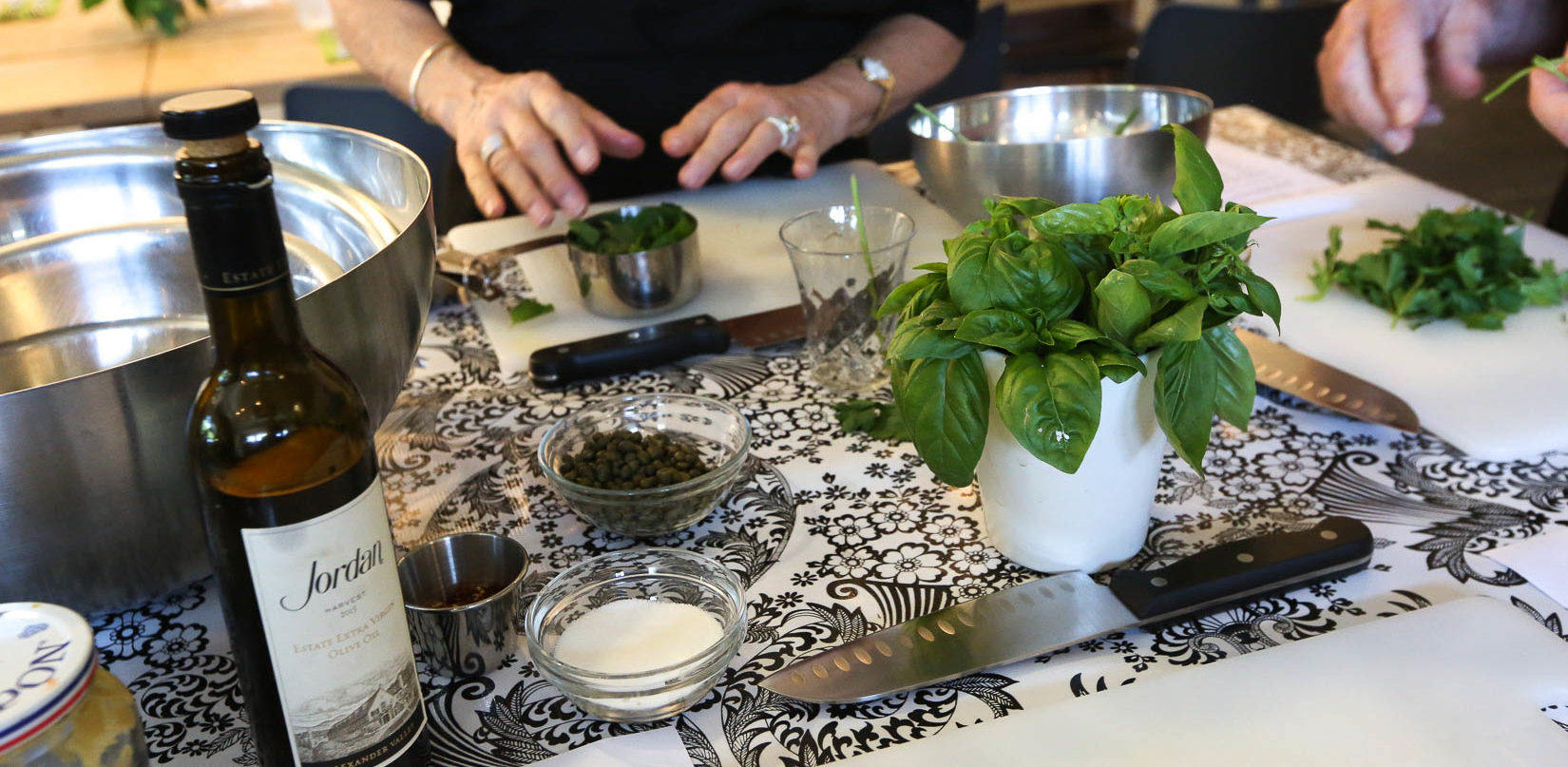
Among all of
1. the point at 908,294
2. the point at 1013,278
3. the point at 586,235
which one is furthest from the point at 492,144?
the point at 1013,278

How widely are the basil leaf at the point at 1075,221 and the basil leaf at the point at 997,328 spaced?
6 cm

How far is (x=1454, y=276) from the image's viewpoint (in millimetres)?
1102

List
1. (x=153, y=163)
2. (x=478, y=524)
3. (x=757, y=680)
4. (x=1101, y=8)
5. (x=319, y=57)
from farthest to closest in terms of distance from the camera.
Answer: (x=1101, y=8) < (x=319, y=57) < (x=153, y=163) < (x=478, y=524) < (x=757, y=680)

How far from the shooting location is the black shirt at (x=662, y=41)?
61.5 inches

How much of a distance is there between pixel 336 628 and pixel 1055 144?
31.5 inches

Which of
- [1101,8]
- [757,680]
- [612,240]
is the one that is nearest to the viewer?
[757,680]

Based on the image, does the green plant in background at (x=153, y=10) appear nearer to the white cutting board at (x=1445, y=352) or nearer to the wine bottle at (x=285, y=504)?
the white cutting board at (x=1445, y=352)

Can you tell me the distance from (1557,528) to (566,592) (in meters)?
0.66

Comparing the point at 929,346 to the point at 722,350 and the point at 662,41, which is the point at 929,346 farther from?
the point at 662,41

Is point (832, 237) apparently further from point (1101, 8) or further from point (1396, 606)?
point (1101, 8)

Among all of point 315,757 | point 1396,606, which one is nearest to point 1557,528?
point 1396,606

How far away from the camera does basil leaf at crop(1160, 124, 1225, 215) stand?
2.27 feet

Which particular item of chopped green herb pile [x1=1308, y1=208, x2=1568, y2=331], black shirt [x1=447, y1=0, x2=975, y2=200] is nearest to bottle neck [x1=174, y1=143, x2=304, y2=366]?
chopped green herb pile [x1=1308, y1=208, x2=1568, y2=331]

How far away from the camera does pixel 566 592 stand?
2.47 ft
